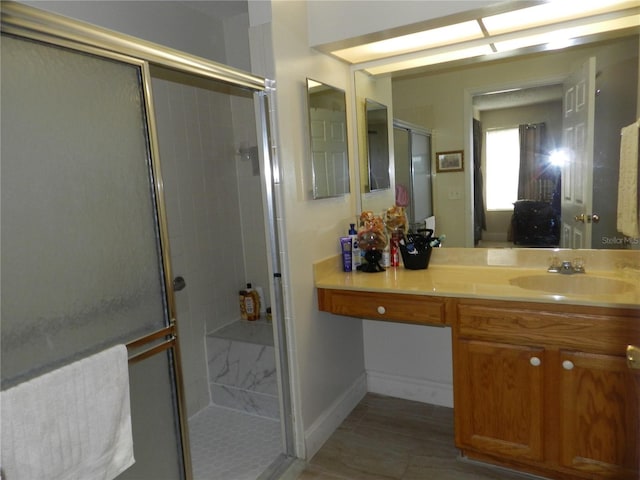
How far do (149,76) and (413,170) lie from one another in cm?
154

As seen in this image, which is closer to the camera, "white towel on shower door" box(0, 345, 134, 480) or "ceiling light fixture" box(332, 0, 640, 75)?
"white towel on shower door" box(0, 345, 134, 480)

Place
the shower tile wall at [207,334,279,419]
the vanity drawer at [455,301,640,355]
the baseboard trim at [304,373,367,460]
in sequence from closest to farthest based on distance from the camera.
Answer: the vanity drawer at [455,301,640,355], the baseboard trim at [304,373,367,460], the shower tile wall at [207,334,279,419]

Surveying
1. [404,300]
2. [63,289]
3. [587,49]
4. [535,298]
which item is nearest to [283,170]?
[404,300]

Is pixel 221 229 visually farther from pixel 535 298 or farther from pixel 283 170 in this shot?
pixel 535 298

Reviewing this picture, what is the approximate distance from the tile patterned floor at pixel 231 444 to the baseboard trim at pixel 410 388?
658mm

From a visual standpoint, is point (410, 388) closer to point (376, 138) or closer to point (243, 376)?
point (243, 376)

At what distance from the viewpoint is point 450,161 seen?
2.37 m

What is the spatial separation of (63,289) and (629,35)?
2.40 m

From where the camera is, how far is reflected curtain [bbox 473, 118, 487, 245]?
2.29 m

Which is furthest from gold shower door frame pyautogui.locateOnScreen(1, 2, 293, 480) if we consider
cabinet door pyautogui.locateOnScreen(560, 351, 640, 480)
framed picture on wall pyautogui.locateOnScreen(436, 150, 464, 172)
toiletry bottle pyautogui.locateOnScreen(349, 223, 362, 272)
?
cabinet door pyautogui.locateOnScreen(560, 351, 640, 480)

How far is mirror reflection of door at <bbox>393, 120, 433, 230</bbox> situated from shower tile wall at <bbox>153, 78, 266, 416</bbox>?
1041mm

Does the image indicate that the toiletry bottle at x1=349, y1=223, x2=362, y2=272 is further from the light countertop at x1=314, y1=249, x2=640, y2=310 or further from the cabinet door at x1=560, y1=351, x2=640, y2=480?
the cabinet door at x1=560, y1=351, x2=640, y2=480

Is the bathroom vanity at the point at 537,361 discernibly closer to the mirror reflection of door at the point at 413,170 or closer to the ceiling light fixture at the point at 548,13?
the mirror reflection of door at the point at 413,170

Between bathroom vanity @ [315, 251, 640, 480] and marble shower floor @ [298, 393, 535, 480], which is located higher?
bathroom vanity @ [315, 251, 640, 480]
